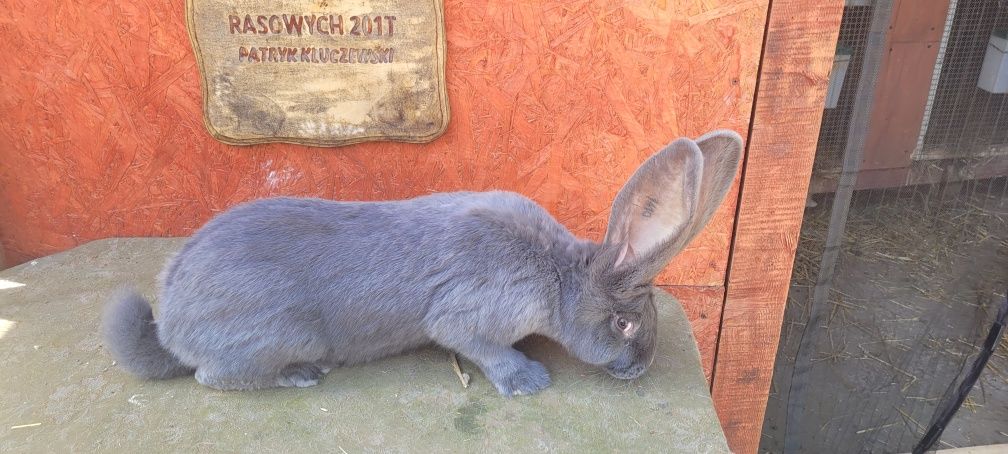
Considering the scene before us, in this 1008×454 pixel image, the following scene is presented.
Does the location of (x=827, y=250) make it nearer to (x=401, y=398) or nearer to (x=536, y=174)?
(x=536, y=174)

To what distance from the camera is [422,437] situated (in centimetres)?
196

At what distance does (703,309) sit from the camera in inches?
123

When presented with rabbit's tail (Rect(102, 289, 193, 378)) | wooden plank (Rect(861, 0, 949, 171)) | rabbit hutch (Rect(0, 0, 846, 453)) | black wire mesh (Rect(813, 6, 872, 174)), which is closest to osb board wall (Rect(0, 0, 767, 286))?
rabbit hutch (Rect(0, 0, 846, 453))

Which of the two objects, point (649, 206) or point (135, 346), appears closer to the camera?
point (649, 206)

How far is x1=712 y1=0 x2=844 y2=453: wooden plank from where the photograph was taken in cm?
261

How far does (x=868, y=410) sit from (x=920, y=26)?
84.8 inches

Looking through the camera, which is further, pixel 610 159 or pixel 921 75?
pixel 921 75

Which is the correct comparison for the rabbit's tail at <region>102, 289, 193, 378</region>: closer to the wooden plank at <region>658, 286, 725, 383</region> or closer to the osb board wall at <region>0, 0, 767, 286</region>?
the osb board wall at <region>0, 0, 767, 286</region>

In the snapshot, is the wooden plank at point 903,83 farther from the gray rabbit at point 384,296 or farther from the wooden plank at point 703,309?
the gray rabbit at point 384,296

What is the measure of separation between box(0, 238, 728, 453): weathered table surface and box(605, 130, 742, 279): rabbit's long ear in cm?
46

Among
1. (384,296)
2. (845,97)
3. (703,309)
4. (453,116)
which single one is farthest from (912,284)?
(384,296)

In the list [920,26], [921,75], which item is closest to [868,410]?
[921,75]

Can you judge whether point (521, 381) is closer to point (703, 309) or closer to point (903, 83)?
point (703, 309)

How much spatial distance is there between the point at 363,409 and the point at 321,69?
1316 mm
